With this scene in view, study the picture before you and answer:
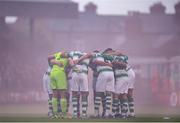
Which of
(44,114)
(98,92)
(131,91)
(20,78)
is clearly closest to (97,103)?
(98,92)

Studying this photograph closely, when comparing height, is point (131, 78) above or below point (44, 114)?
above

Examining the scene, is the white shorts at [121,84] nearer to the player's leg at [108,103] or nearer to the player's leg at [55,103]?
the player's leg at [108,103]

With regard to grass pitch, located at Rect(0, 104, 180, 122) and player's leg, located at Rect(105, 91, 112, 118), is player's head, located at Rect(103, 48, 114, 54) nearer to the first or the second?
player's leg, located at Rect(105, 91, 112, 118)

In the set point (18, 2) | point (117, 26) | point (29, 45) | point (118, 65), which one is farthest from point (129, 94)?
point (18, 2)

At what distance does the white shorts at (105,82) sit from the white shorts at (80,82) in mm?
169

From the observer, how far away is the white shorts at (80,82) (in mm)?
6531

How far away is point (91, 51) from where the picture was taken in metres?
6.51

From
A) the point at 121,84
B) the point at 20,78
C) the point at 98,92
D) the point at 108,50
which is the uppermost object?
the point at 108,50

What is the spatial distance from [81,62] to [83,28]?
0.47 metres

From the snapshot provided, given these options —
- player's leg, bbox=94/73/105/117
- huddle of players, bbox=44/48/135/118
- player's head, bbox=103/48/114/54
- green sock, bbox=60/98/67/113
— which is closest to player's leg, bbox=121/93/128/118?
huddle of players, bbox=44/48/135/118

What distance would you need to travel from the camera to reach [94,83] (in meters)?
6.57

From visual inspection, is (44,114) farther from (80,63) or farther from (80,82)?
(80,63)

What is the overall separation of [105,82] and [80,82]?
0.35 m

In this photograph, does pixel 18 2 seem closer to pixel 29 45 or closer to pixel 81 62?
pixel 29 45
